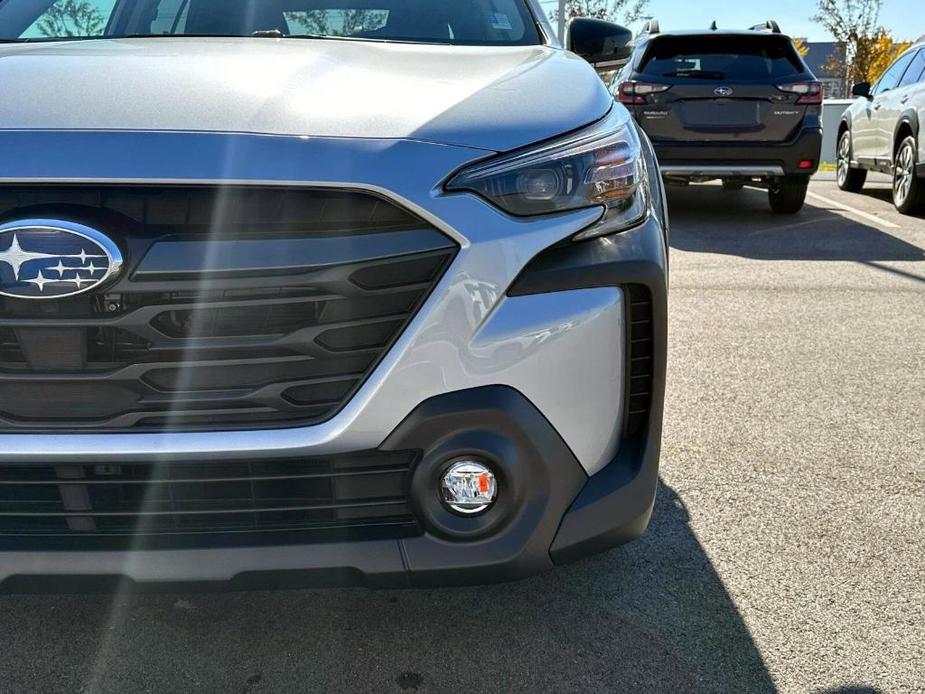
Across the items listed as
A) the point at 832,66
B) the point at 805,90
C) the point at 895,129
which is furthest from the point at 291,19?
the point at 832,66

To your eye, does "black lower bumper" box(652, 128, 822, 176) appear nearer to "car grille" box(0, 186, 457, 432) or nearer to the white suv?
the white suv

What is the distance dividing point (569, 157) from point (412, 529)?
78 cm

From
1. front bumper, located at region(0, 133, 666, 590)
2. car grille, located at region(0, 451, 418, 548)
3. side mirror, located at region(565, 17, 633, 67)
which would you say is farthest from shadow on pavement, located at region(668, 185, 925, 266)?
car grille, located at region(0, 451, 418, 548)

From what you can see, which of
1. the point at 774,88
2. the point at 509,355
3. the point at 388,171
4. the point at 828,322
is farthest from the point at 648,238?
the point at 774,88

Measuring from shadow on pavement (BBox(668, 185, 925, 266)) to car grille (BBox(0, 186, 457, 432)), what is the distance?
5165 mm

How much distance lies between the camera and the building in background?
3281cm

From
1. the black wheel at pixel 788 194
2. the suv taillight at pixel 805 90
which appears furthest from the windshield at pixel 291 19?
the black wheel at pixel 788 194

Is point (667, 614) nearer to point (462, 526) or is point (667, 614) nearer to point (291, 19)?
point (462, 526)

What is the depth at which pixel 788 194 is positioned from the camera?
8078mm

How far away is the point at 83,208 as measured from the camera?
1461 mm

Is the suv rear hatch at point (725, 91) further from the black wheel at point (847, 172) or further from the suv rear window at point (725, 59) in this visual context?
the black wheel at point (847, 172)

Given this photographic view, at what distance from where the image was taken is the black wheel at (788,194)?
7918 millimetres

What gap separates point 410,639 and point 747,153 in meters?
6.38

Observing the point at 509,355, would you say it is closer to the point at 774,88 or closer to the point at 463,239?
the point at 463,239
